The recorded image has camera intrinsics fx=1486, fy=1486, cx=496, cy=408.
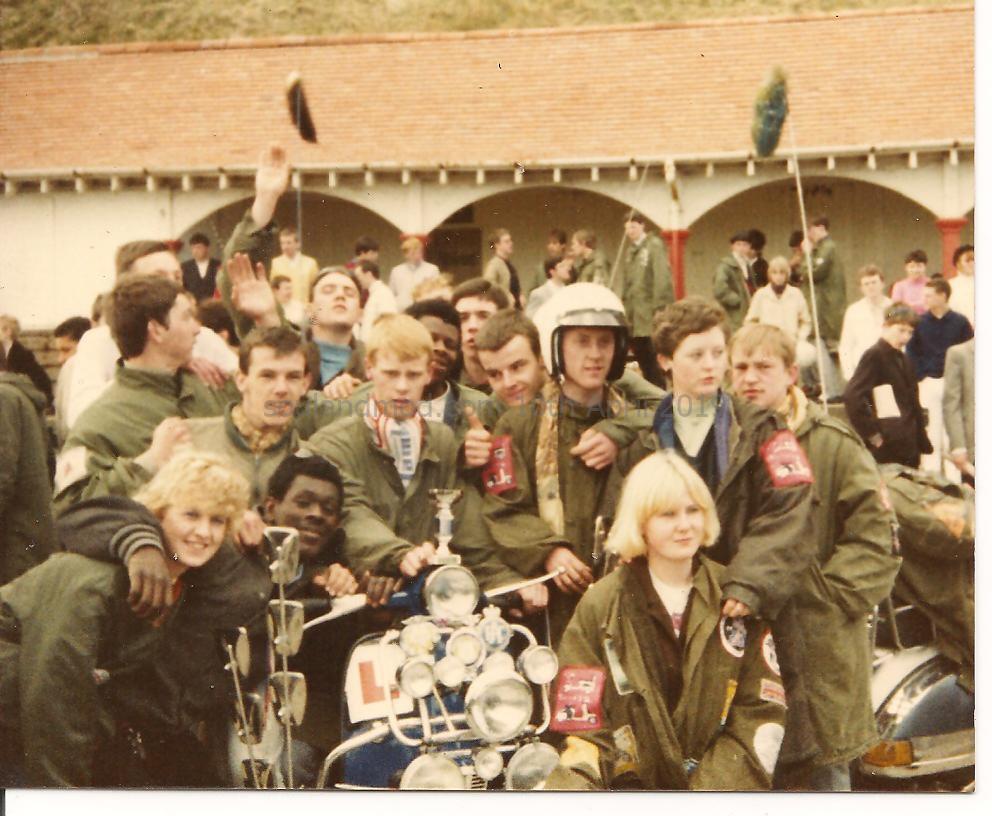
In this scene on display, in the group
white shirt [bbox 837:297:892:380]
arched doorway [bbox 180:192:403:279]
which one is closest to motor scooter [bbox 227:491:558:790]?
arched doorway [bbox 180:192:403:279]

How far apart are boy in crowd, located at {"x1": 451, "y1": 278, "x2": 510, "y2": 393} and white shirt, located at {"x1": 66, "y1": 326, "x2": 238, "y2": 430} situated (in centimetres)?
85

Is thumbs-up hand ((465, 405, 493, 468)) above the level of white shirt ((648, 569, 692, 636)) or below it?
above

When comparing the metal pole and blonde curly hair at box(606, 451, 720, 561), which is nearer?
blonde curly hair at box(606, 451, 720, 561)

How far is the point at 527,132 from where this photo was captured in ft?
20.5

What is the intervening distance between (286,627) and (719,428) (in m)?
1.62

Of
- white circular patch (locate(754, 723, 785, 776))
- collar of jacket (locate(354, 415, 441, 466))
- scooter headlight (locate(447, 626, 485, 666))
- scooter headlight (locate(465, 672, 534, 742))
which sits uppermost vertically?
collar of jacket (locate(354, 415, 441, 466))

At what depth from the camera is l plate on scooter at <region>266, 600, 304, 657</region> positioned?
500cm

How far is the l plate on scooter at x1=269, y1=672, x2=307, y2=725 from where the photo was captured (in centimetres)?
505

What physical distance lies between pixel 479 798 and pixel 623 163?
277 centimetres

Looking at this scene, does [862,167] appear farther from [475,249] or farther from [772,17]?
[475,249]

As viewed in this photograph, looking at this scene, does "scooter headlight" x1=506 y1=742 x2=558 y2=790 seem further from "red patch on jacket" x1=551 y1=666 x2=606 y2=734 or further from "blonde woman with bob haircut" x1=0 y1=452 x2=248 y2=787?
"blonde woman with bob haircut" x1=0 y1=452 x2=248 y2=787

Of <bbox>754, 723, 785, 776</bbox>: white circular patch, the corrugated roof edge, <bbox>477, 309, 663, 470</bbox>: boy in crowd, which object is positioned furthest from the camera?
the corrugated roof edge

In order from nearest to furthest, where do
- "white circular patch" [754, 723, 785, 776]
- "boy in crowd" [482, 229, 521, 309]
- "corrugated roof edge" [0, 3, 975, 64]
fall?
"white circular patch" [754, 723, 785, 776]
"corrugated roof edge" [0, 3, 975, 64]
"boy in crowd" [482, 229, 521, 309]

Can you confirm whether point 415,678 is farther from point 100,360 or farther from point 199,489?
point 100,360
